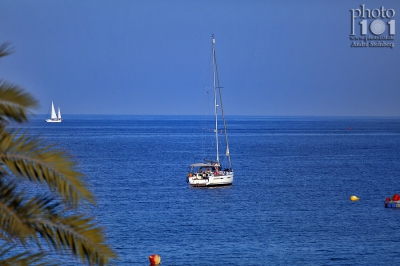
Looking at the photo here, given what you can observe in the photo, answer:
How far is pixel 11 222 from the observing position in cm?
842

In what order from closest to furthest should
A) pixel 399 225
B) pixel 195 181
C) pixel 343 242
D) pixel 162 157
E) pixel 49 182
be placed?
1. pixel 49 182
2. pixel 343 242
3. pixel 399 225
4. pixel 195 181
5. pixel 162 157

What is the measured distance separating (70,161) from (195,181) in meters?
62.4

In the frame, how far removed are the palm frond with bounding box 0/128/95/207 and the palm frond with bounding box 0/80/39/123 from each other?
317 millimetres

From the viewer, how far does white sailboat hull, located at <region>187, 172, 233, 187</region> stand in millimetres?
70000

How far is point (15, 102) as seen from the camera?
27.7ft

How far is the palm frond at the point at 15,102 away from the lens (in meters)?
8.41

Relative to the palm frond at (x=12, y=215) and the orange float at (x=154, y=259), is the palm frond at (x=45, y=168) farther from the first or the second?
the orange float at (x=154, y=259)

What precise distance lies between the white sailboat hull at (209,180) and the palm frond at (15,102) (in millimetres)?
61621

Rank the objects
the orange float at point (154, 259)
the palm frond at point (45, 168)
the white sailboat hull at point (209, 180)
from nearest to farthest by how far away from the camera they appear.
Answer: the palm frond at point (45, 168), the orange float at point (154, 259), the white sailboat hull at point (209, 180)

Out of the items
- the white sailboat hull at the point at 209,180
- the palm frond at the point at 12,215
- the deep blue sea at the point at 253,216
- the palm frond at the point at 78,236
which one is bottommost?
the deep blue sea at the point at 253,216

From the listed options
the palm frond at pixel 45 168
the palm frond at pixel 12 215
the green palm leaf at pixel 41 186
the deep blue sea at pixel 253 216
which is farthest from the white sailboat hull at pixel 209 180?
the palm frond at pixel 45 168

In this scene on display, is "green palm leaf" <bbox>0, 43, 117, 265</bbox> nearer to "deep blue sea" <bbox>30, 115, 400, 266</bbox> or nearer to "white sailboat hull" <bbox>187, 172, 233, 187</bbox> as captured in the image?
"deep blue sea" <bbox>30, 115, 400, 266</bbox>

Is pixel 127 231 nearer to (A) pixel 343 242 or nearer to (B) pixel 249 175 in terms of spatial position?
(A) pixel 343 242

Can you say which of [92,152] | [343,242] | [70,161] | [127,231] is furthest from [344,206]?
[92,152]
